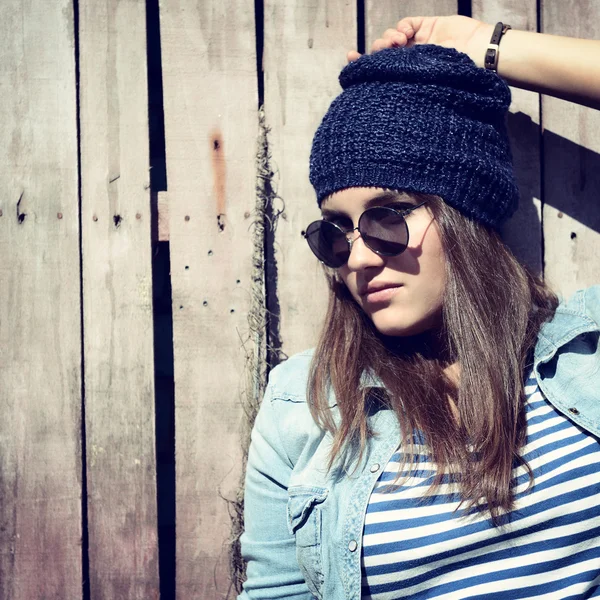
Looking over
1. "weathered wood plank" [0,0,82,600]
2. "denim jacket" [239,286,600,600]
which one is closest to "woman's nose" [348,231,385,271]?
"denim jacket" [239,286,600,600]

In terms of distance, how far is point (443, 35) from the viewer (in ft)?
5.02

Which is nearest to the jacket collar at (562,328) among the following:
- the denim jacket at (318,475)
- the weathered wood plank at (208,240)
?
the denim jacket at (318,475)

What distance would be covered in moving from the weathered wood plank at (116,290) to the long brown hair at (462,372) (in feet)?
1.88

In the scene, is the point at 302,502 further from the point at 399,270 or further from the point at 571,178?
the point at 571,178

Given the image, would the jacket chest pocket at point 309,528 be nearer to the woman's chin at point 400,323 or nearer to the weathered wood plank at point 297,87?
the woman's chin at point 400,323

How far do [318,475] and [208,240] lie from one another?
2.43 ft

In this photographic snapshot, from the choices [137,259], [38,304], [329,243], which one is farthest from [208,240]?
[38,304]

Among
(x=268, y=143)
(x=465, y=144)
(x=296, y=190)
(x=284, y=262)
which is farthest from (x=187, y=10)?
(x=465, y=144)

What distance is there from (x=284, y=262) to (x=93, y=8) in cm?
92

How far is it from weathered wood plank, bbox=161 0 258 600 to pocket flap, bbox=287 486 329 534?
1.16ft

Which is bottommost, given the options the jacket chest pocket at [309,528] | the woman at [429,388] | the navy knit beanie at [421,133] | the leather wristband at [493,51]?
the jacket chest pocket at [309,528]

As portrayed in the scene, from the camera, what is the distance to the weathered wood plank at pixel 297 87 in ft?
5.44

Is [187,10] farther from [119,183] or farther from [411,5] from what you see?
[411,5]

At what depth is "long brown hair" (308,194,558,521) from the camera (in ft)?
4.11
